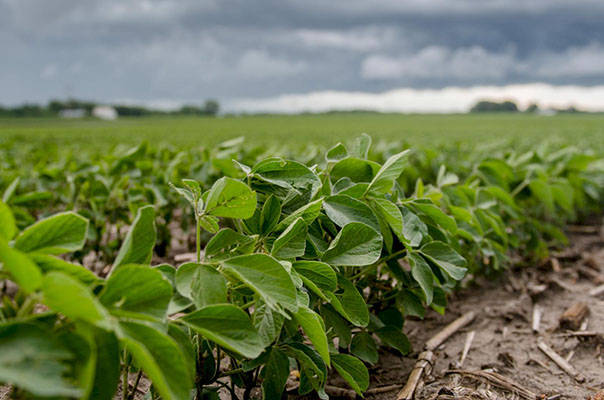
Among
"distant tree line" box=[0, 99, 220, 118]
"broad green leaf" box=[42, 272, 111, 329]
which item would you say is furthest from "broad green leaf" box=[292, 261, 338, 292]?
"distant tree line" box=[0, 99, 220, 118]

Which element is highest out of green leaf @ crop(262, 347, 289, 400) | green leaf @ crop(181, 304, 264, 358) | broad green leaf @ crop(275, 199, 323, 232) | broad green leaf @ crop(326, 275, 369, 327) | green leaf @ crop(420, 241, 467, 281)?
broad green leaf @ crop(275, 199, 323, 232)

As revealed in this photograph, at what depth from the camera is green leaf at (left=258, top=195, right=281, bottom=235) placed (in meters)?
1.16

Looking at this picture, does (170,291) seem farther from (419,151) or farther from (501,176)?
(419,151)

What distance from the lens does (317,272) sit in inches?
43.7

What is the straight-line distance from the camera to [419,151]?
395 cm

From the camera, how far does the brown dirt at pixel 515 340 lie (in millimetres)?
1804

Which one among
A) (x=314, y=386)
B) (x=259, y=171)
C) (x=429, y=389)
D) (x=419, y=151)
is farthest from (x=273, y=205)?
(x=419, y=151)

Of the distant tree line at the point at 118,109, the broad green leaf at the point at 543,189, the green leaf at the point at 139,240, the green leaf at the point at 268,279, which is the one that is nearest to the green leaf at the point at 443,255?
the green leaf at the point at 268,279

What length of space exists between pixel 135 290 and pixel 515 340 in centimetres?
211

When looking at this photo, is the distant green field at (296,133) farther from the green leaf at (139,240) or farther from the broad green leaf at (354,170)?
the green leaf at (139,240)

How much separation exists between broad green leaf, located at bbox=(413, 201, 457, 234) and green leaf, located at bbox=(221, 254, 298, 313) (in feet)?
2.65

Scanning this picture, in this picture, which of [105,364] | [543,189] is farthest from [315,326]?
[543,189]

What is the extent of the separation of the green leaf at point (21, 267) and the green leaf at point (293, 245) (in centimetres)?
53

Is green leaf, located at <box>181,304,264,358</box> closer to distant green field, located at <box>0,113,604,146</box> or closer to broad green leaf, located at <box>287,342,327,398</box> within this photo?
broad green leaf, located at <box>287,342,327,398</box>
